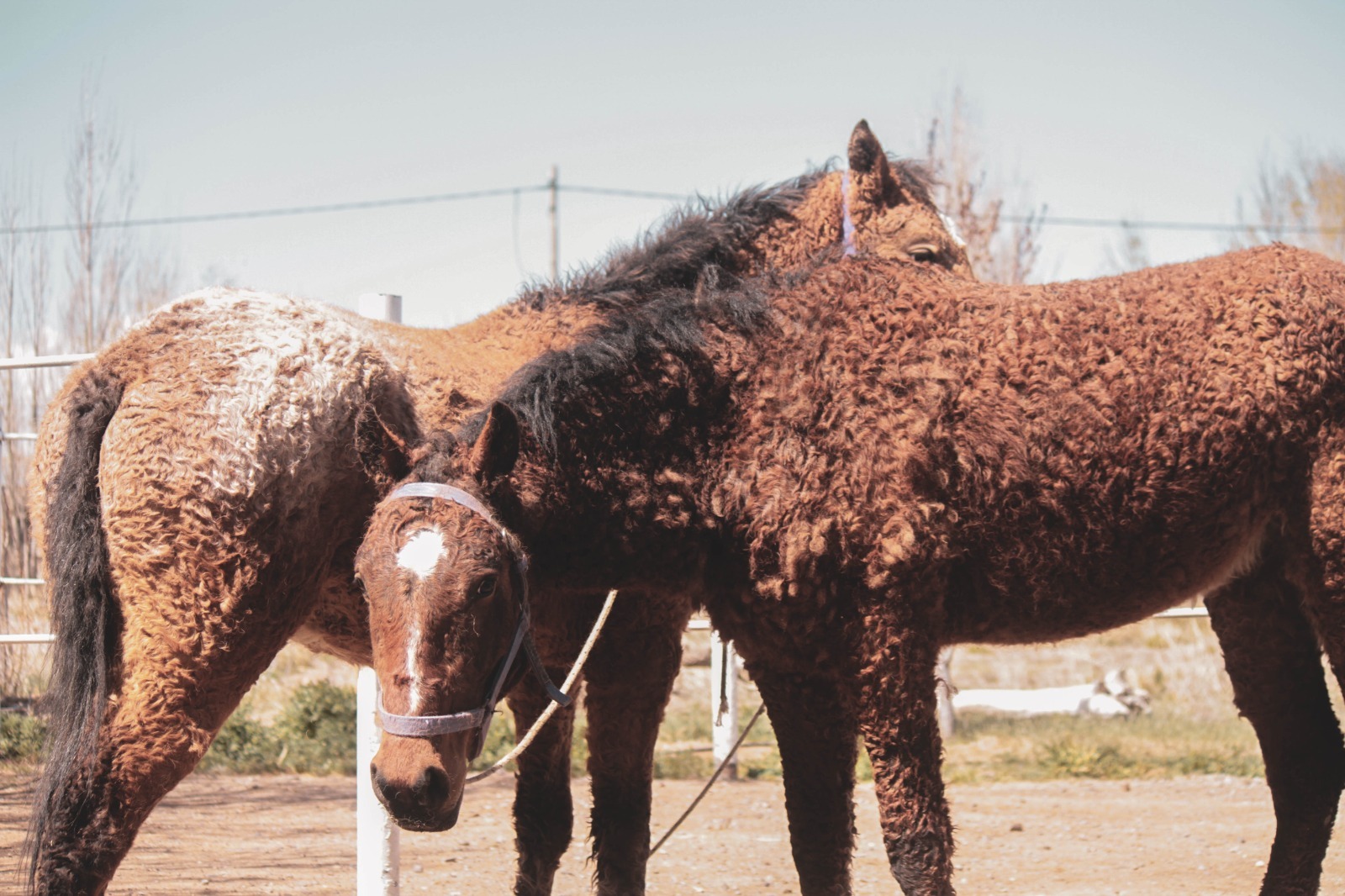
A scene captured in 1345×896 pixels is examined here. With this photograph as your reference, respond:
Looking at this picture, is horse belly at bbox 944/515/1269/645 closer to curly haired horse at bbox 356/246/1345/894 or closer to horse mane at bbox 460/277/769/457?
curly haired horse at bbox 356/246/1345/894

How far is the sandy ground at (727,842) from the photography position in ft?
16.9

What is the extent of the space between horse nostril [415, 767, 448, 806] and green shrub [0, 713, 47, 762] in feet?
13.7

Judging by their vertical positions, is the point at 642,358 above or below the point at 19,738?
above

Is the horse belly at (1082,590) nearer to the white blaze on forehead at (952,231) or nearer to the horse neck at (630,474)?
the horse neck at (630,474)

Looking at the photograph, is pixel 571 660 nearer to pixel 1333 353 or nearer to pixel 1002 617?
pixel 1002 617

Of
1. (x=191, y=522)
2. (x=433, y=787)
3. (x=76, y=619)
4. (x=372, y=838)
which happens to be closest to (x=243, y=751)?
(x=372, y=838)

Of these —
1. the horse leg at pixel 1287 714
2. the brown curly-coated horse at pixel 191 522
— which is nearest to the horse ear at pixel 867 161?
the brown curly-coated horse at pixel 191 522

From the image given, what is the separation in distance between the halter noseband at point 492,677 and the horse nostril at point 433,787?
0.09m

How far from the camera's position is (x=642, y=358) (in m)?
3.28

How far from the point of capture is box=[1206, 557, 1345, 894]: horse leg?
3.72m

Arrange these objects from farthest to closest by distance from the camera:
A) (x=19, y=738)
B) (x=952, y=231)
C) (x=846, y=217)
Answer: (x=19, y=738), (x=952, y=231), (x=846, y=217)

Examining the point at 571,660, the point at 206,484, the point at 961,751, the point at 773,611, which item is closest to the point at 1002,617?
the point at 773,611

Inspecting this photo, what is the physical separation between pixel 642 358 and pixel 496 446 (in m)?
0.62

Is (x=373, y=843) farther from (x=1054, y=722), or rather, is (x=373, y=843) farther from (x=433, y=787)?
(x=1054, y=722)
